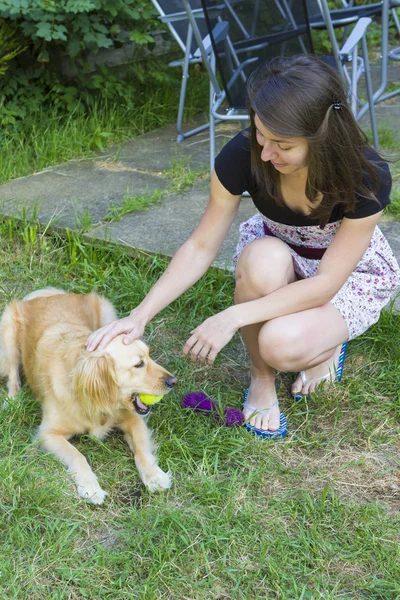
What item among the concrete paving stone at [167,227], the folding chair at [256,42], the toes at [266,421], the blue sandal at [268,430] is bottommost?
the blue sandal at [268,430]

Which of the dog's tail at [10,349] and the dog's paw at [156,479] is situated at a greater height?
the dog's tail at [10,349]

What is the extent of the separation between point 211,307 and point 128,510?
1.24 meters

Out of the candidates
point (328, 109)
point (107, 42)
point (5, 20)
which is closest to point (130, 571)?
point (328, 109)

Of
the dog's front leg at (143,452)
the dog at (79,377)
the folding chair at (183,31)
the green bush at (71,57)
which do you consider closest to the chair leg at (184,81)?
the folding chair at (183,31)

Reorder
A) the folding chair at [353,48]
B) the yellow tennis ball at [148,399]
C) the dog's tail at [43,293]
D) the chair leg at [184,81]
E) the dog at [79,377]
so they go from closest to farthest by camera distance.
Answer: the dog at [79,377]
the yellow tennis ball at [148,399]
the dog's tail at [43,293]
the folding chair at [353,48]
the chair leg at [184,81]

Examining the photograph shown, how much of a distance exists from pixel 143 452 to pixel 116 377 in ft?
0.95

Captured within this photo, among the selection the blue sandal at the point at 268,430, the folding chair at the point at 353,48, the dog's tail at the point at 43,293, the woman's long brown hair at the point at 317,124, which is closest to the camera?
the woman's long brown hair at the point at 317,124

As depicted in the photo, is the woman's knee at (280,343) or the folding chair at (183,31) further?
the folding chair at (183,31)

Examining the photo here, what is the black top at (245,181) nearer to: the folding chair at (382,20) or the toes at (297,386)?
the toes at (297,386)

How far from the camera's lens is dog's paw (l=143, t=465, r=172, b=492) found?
2311 mm

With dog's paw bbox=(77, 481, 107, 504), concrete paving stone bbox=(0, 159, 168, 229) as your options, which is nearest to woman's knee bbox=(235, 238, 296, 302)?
dog's paw bbox=(77, 481, 107, 504)

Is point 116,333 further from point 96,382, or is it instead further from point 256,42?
point 256,42

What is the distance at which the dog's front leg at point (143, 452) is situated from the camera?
2.33 metres

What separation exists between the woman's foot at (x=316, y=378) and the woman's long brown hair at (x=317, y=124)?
641 millimetres
